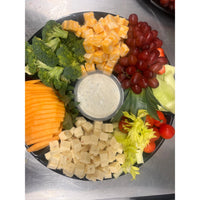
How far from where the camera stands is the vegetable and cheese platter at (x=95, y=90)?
1.32 m

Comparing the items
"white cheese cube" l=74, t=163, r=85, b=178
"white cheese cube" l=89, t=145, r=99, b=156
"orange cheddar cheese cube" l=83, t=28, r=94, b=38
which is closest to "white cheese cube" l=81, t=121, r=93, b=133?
"white cheese cube" l=89, t=145, r=99, b=156

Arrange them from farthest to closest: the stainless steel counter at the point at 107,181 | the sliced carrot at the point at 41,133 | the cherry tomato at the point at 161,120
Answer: the cherry tomato at the point at 161,120, the stainless steel counter at the point at 107,181, the sliced carrot at the point at 41,133

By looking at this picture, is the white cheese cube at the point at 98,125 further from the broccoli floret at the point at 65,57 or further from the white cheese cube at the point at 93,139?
the broccoli floret at the point at 65,57

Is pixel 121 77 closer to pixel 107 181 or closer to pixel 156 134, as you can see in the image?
pixel 156 134

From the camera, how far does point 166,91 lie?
1440mm

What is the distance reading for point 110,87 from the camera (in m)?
1.39

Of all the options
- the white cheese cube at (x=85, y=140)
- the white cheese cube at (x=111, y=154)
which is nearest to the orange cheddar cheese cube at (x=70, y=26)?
the white cheese cube at (x=85, y=140)

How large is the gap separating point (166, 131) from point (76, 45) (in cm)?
80

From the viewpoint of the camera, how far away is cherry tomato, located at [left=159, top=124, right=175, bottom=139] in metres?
1.48

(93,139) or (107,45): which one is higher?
(107,45)

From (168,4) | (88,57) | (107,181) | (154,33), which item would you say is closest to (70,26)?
(88,57)

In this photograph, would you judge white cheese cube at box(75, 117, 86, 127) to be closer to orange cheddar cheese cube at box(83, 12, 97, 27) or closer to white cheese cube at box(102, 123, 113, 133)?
white cheese cube at box(102, 123, 113, 133)
